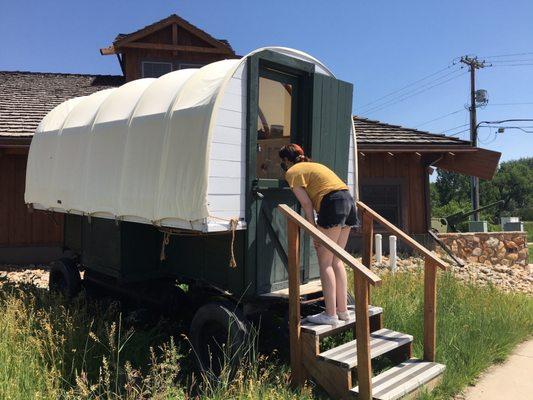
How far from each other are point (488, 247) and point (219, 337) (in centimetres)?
1045

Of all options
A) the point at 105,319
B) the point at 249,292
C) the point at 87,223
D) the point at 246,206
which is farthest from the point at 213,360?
the point at 87,223

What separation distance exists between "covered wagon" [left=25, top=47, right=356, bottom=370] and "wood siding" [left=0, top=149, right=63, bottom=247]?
15.6ft

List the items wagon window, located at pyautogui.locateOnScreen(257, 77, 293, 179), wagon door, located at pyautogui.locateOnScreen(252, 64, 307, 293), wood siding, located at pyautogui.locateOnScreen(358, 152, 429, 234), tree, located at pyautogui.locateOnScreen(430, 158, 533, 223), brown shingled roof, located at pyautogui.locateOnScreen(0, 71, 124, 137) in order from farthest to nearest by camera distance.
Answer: tree, located at pyautogui.locateOnScreen(430, 158, 533, 223) < wood siding, located at pyautogui.locateOnScreen(358, 152, 429, 234) < brown shingled roof, located at pyautogui.locateOnScreen(0, 71, 124, 137) < wagon window, located at pyautogui.locateOnScreen(257, 77, 293, 179) < wagon door, located at pyautogui.locateOnScreen(252, 64, 307, 293)

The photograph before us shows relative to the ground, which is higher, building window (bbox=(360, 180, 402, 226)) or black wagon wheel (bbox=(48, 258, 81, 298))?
building window (bbox=(360, 180, 402, 226))

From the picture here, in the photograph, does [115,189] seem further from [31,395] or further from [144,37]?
[144,37]

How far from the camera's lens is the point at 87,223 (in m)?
6.01

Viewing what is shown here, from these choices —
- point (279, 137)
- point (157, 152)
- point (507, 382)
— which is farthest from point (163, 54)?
point (507, 382)

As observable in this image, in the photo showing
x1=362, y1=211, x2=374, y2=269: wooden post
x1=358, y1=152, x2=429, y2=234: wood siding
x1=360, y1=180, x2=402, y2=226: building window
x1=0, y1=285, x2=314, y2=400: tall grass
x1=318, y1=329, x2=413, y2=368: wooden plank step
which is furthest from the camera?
x1=360, y1=180, x2=402, y2=226: building window

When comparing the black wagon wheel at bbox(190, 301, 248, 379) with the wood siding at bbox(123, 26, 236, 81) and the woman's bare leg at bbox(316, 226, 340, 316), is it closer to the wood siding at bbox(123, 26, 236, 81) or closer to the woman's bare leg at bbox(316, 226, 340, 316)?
the woman's bare leg at bbox(316, 226, 340, 316)

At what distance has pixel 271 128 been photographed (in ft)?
19.1

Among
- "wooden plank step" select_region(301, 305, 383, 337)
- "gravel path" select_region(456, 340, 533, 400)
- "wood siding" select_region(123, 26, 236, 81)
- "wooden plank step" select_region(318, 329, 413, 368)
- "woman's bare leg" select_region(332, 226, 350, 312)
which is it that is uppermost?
"wood siding" select_region(123, 26, 236, 81)

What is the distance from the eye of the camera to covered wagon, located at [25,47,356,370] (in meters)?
4.03

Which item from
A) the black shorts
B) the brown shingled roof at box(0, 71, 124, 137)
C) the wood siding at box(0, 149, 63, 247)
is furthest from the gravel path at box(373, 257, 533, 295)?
the brown shingled roof at box(0, 71, 124, 137)

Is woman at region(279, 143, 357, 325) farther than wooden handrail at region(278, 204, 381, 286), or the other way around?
woman at region(279, 143, 357, 325)
